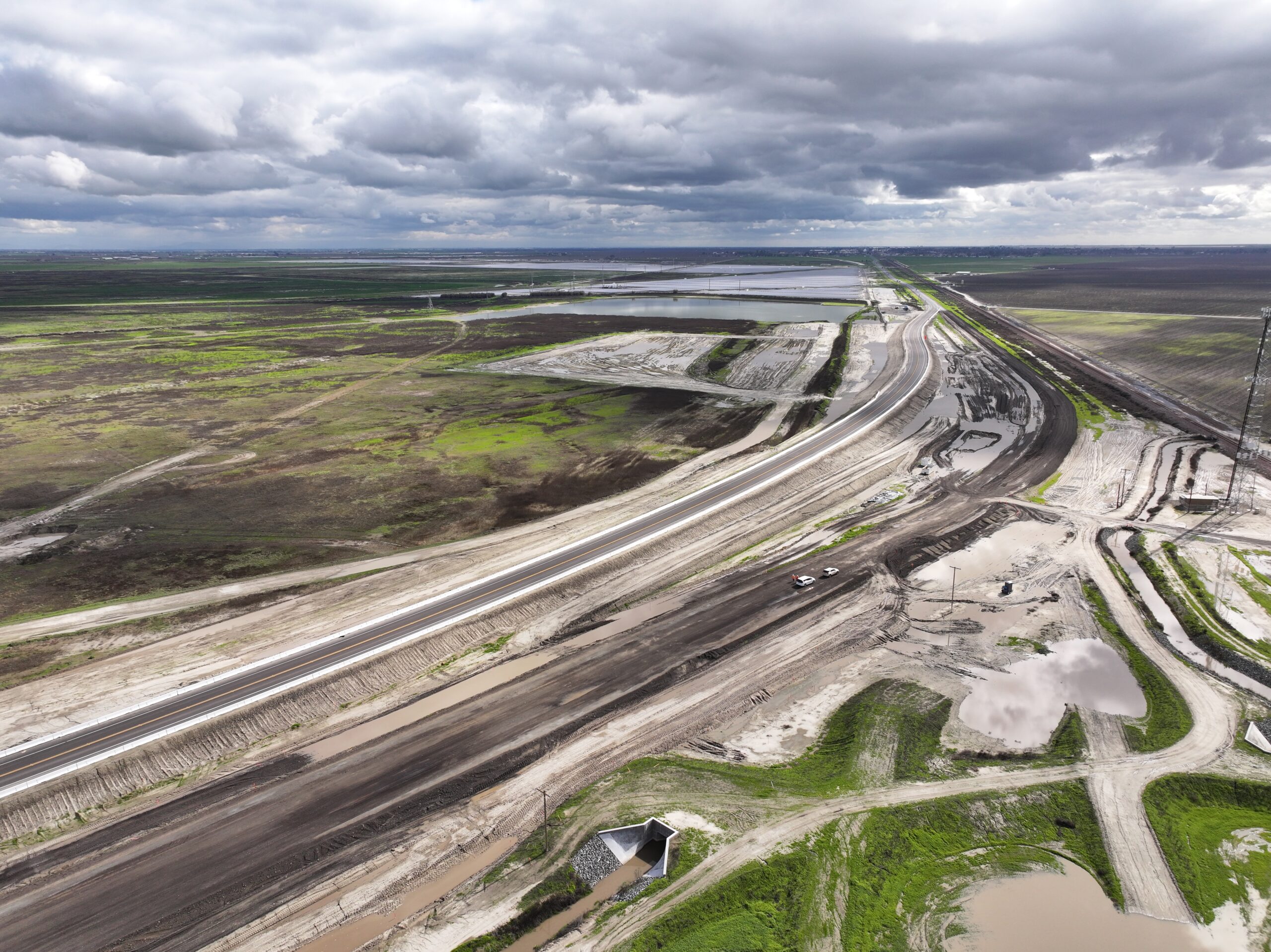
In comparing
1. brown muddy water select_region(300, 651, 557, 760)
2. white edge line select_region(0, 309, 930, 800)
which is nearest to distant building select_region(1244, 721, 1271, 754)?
brown muddy water select_region(300, 651, 557, 760)

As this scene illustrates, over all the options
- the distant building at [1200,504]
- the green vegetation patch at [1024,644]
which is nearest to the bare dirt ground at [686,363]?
the distant building at [1200,504]

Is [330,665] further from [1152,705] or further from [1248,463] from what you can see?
[1248,463]

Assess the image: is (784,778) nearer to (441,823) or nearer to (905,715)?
(905,715)

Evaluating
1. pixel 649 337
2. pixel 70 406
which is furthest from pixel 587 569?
pixel 649 337

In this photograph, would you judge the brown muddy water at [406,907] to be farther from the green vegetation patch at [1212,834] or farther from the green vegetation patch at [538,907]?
the green vegetation patch at [1212,834]

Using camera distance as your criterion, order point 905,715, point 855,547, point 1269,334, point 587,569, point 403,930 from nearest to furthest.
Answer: point 403,930 → point 905,715 → point 587,569 → point 855,547 → point 1269,334

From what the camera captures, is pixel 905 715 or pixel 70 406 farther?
pixel 70 406
